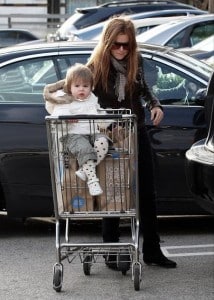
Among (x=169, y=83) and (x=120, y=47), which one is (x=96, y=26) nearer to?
(x=169, y=83)

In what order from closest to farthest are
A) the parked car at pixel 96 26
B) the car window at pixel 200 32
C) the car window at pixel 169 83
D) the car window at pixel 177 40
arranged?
the car window at pixel 169 83, the car window at pixel 177 40, the car window at pixel 200 32, the parked car at pixel 96 26

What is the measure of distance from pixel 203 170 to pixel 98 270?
4.62 ft

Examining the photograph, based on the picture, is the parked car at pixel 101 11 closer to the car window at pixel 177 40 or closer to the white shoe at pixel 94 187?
the car window at pixel 177 40

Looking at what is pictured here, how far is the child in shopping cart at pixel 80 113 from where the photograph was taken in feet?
19.3

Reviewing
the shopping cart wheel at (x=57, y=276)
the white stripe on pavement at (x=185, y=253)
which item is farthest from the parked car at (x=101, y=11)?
the shopping cart wheel at (x=57, y=276)

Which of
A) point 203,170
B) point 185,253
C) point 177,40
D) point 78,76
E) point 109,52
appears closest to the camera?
point 203,170

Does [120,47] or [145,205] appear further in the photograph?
[145,205]

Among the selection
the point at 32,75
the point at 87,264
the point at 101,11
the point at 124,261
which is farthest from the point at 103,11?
the point at 124,261

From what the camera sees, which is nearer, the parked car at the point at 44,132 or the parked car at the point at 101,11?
the parked car at the point at 44,132

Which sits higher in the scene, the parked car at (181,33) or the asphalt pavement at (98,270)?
the parked car at (181,33)

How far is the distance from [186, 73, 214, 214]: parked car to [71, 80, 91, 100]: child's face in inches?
31.9

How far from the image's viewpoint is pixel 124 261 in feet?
20.3

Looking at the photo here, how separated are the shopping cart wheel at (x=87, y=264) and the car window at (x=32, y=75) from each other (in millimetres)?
1816

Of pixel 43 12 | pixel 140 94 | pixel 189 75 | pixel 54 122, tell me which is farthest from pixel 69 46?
pixel 43 12
